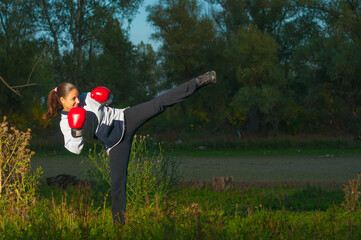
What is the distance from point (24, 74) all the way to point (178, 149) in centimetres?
1101

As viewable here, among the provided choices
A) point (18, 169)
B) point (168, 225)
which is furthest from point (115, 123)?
point (18, 169)

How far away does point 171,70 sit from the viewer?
26625 mm

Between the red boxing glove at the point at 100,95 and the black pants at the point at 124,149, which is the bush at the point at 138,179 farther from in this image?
the red boxing glove at the point at 100,95

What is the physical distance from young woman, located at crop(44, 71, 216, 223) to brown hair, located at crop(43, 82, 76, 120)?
0.01m

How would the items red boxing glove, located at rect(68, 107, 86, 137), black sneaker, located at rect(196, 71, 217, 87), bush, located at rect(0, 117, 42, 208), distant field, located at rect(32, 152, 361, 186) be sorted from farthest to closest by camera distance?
distant field, located at rect(32, 152, 361, 186) < bush, located at rect(0, 117, 42, 208) < black sneaker, located at rect(196, 71, 217, 87) < red boxing glove, located at rect(68, 107, 86, 137)

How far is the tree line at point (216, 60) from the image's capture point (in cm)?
2291

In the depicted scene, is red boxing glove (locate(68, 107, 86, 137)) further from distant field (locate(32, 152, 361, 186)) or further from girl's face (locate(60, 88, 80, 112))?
distant field (locate(32, 152, 361, 186))

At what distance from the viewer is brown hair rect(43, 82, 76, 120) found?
5263mm

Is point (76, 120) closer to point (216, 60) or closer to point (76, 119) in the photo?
point (76, 119)

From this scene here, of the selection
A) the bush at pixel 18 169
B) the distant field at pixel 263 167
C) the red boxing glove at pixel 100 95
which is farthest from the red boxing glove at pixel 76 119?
the distant field at pixel 263 167

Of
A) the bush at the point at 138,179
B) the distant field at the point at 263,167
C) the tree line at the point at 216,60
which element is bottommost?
the distant field at the point at 263,167

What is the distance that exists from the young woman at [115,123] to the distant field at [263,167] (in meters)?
5.40

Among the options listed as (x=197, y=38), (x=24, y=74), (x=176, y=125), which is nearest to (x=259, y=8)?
(x=197, y=38)

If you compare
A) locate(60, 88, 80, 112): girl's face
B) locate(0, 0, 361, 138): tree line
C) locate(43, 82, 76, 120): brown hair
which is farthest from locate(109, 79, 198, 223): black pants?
locate(0, 0, 361, 138): tree line
